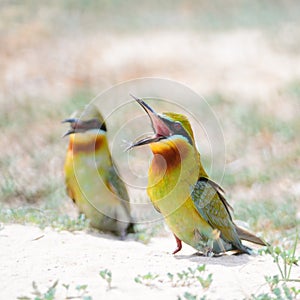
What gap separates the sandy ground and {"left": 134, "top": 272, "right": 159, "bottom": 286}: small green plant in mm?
28

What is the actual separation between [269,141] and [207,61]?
11.8ft

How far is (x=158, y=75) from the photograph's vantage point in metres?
10.8

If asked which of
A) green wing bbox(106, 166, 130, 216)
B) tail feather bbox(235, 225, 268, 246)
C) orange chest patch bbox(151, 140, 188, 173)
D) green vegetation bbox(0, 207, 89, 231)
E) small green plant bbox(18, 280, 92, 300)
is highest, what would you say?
orange chest patch bbox(151, 140, 188, 173)

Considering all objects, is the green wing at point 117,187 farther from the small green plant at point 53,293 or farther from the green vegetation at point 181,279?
the small green plant at point 53,293

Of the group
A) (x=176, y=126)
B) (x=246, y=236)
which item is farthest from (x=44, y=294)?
(x=246, y=236)

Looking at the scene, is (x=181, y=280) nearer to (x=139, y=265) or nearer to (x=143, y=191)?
(x=139, y=265)

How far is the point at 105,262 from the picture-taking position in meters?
3.91

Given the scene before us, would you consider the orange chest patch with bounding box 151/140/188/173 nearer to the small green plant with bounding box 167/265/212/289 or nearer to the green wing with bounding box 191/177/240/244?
the green wing with bounding box 191/177/240/244

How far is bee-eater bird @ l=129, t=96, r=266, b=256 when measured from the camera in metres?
3.99

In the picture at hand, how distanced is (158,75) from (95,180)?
590cm

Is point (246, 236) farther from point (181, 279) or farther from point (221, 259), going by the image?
point (181, 279)

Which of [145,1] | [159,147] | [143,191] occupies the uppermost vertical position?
[145,1]

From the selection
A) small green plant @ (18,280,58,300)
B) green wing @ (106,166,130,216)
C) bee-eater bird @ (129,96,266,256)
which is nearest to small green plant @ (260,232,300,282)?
bee-eater bird @ (129,96,266,256)

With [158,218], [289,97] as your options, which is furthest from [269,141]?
[158,218]
